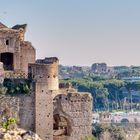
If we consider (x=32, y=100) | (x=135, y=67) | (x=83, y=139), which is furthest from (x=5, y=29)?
(x=135, y=67)

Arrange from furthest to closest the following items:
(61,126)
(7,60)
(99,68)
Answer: (99,68), (61,126), (7,60)

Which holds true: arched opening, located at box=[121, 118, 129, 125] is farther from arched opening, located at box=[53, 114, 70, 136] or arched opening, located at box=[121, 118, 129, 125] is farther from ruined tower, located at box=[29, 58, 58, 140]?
ruined tower, located at box=[29, 58, 58, 140]

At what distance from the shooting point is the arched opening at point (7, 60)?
37875mm

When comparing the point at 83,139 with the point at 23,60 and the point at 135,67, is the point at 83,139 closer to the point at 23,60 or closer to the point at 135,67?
the point at 23,60

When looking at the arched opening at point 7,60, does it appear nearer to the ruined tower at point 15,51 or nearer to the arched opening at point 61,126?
the ruined tower at point 15,51

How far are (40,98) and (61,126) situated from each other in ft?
12.0

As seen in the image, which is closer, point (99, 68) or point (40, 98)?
point (40, 98)

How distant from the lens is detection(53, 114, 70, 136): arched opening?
126 feet

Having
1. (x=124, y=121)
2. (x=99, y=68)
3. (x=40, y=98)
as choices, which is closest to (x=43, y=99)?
(x=40, y=98)

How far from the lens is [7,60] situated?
1495 inches

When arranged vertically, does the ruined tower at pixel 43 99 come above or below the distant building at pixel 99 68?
below

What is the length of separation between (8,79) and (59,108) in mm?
3382

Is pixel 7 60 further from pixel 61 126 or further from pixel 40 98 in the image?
pixel 61 126

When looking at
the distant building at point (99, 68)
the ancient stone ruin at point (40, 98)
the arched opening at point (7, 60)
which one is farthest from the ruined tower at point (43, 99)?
the distant building at point (99, 68)
